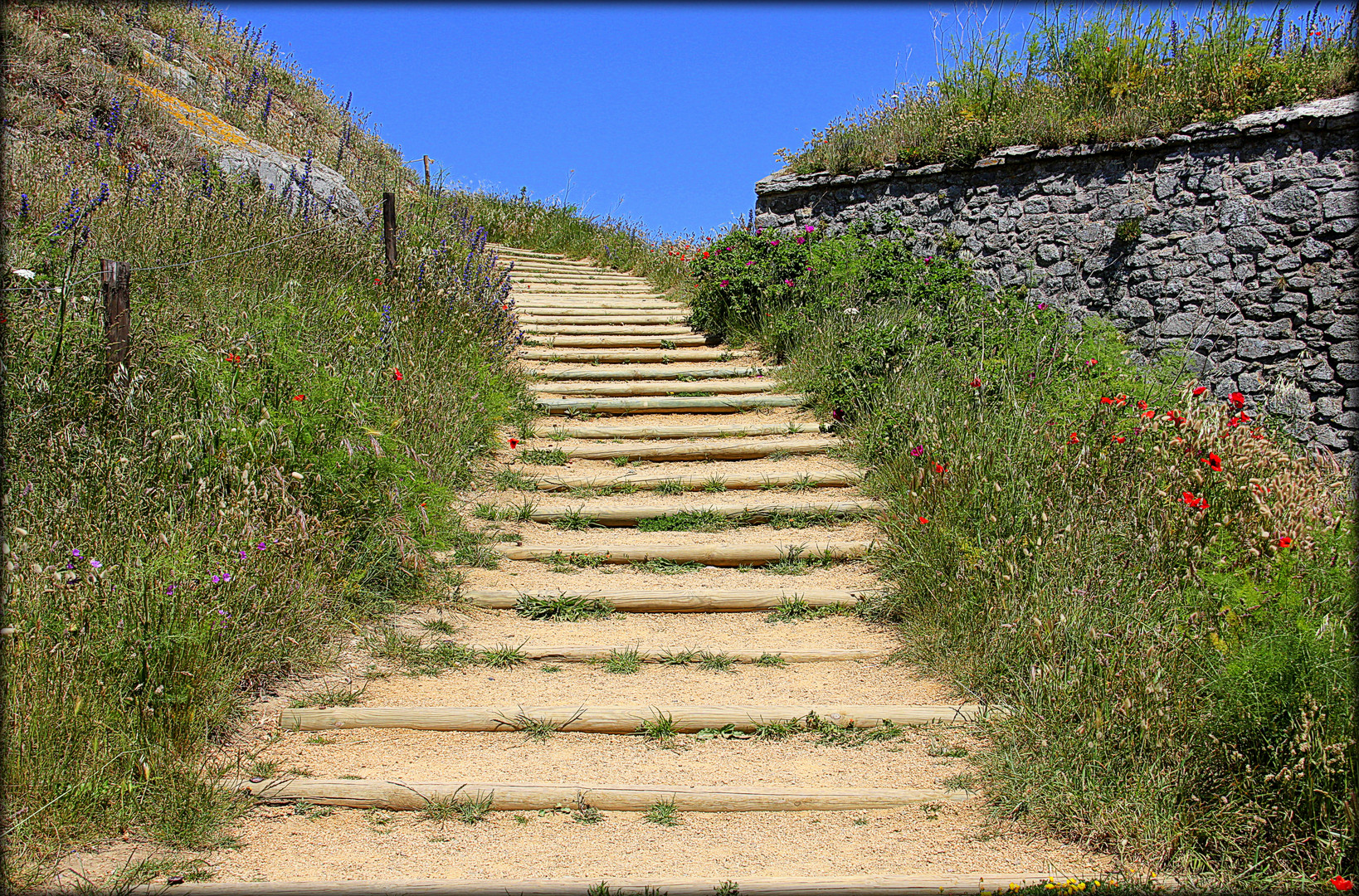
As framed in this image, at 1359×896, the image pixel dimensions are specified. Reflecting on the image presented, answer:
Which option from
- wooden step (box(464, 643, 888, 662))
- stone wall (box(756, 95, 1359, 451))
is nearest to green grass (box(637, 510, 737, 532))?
wooden step (box(464, 643, 888, 662))

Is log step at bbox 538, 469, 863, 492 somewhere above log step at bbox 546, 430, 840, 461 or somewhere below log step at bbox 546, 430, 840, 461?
below

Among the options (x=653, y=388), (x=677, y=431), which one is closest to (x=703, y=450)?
(x=677, y=431)

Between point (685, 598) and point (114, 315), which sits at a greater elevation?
point (114, 315)

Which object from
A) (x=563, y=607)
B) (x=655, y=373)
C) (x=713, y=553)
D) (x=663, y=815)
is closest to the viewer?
(x=663, y=815)

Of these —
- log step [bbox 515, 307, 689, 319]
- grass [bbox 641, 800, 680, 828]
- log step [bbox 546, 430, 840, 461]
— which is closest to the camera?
grass [bbox 641, 800, 680, 828]

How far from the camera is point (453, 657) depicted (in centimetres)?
432

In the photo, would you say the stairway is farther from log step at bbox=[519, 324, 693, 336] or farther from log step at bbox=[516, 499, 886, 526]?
Result: log step at bbox=[519, 324, 693, 336]

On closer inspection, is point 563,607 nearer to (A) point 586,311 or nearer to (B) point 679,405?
(B) point 679,405

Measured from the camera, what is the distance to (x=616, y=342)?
9469 millimetres

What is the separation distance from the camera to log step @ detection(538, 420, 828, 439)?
7.23m

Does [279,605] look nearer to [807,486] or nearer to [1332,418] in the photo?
[807,486]

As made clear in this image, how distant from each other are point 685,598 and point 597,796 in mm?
1870

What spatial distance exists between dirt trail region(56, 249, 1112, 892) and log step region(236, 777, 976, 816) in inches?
1.1

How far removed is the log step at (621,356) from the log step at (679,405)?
3.87 ft
